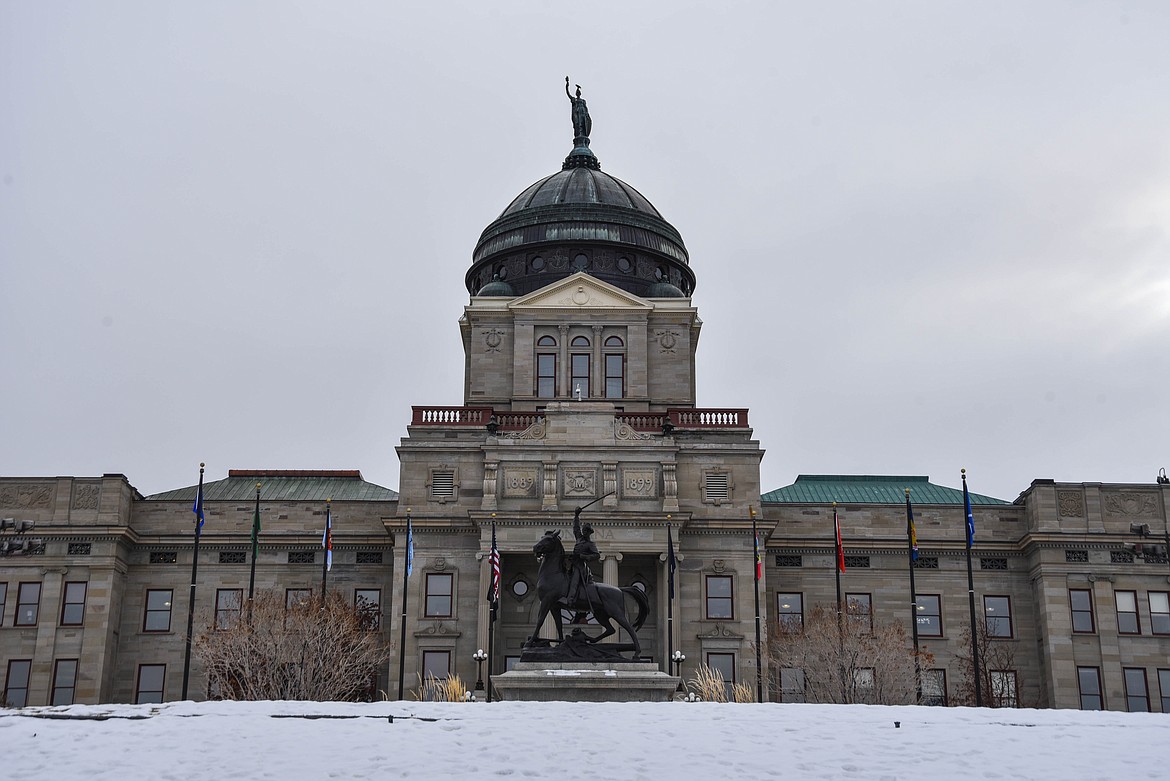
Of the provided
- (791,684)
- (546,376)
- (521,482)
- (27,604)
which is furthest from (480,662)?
(27,604)

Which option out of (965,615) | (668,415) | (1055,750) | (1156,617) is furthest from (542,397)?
(1055,750)

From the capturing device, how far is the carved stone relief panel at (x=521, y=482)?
58.3 meters

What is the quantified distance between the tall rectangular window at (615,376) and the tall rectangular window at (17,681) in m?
26.8

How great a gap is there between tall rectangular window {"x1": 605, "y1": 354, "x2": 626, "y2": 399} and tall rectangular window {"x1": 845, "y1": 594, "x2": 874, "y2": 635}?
1392 centimetres

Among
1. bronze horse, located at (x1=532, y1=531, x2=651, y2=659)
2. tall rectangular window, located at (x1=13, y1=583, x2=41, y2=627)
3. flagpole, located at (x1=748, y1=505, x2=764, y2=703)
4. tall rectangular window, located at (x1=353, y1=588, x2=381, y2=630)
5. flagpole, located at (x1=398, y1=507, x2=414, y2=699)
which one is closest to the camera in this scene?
bronze horse, located at (x1=532, y1=531, x2=651, y2=659)

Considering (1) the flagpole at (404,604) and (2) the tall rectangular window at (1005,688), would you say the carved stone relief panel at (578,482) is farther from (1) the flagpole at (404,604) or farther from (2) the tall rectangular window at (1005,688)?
(2) the tall rectangular window at (1005,688)

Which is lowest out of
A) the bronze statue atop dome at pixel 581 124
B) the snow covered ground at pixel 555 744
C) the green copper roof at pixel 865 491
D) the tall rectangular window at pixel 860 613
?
the snow covered ground at pixel 555 744

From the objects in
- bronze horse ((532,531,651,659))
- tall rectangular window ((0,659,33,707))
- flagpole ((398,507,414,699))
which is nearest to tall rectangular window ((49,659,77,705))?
tall rectangular window ((0,659,33,707))

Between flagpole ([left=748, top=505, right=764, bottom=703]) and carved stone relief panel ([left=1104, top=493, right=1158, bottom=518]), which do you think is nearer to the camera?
flagpole ([left=748, top=505, right=764, bottom=703])

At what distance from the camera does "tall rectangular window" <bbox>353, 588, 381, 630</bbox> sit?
60.0 m

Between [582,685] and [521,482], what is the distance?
2458 centimetres

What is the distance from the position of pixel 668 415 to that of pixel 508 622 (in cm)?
1090

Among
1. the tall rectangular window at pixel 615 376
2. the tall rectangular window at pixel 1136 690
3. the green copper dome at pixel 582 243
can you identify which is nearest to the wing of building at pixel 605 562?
the tall rectangular window at pixel 1136 690

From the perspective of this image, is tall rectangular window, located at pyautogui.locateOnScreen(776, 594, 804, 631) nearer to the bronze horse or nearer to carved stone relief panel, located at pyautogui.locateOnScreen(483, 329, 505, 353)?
carved stone relief panel, located at pyautogui.locateOnScreen(483, 329, 505, 353)
